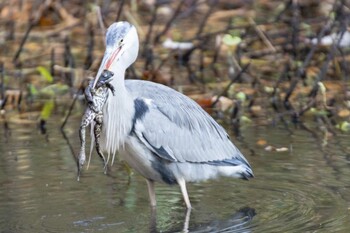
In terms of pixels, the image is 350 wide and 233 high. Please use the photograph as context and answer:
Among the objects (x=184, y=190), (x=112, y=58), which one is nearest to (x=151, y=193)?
(x=184, y=190)

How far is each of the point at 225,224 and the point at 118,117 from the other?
95 centimetres

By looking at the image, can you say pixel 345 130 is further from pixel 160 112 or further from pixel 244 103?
pixel 160 112

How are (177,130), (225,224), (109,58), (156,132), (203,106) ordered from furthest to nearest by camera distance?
(203,106) < (177,130) < (156,132) < (109,58) < (225,224)

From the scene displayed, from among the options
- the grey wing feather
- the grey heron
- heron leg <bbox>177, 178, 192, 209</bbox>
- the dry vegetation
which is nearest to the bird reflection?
heron leg <bbox>177, 178, 192, 209</bbox>

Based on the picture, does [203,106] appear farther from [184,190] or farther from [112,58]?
[112,58]

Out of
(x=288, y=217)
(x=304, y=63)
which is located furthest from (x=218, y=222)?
(x=304, y=63)

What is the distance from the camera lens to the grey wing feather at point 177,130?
238 inches

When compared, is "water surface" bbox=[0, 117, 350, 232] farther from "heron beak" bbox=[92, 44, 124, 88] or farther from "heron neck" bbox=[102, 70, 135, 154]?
"heron beak" bbox=[92, 44, 124, 88]

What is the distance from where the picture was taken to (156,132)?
19.8ft

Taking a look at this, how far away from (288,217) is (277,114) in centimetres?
278

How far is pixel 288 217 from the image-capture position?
221 inches

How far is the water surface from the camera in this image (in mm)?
5578

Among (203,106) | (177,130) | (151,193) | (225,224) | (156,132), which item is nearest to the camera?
(225,224)

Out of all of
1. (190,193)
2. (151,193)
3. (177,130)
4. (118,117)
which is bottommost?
(190,193)
